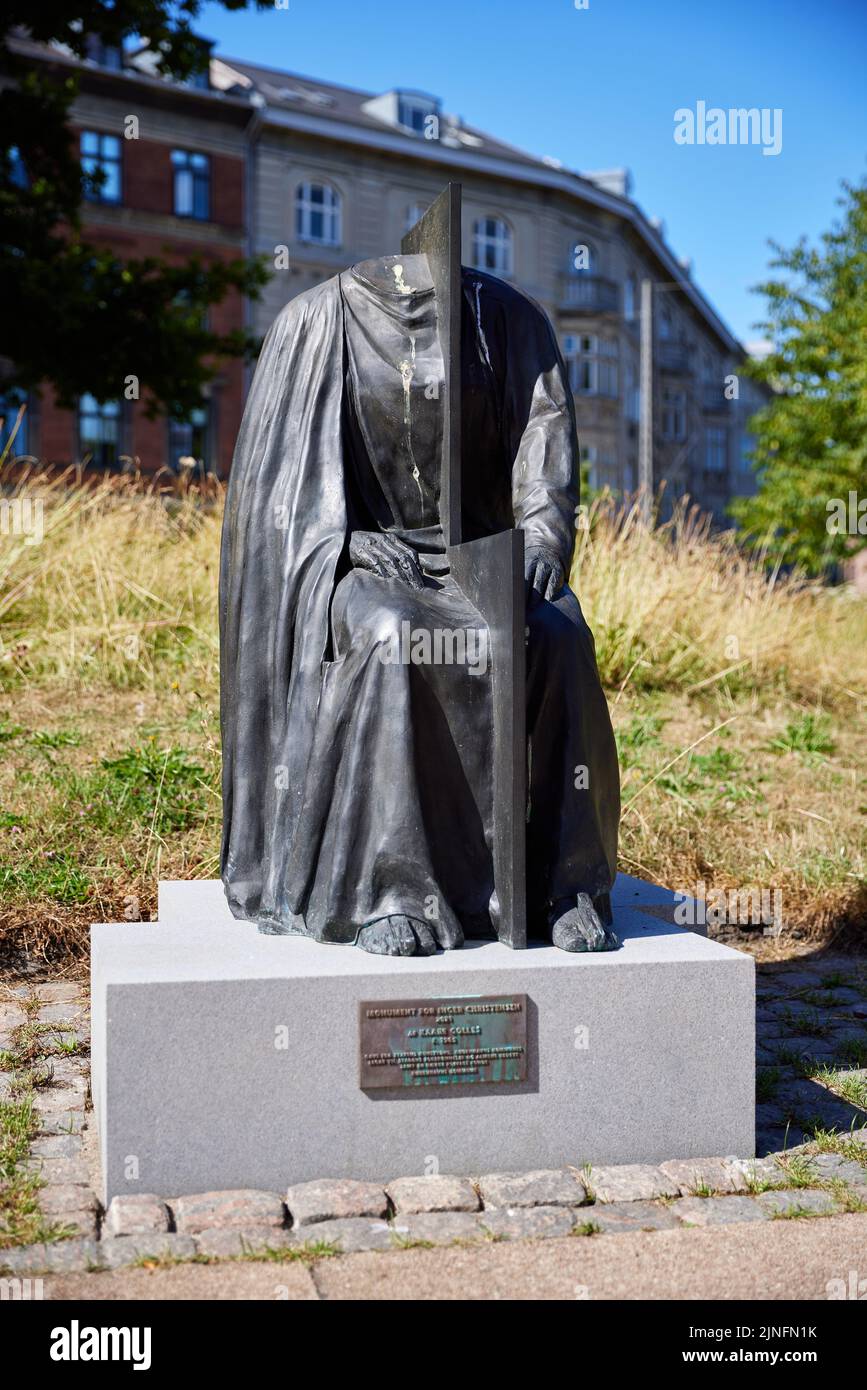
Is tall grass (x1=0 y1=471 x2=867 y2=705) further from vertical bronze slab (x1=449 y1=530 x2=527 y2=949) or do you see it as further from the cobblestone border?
the cobblestone border

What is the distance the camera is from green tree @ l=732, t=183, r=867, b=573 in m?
20.4

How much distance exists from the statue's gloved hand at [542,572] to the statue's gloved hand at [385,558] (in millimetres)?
283

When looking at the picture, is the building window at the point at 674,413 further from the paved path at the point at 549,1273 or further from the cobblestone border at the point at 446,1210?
the paved path at the point at 549,1273

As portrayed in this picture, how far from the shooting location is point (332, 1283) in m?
2.73

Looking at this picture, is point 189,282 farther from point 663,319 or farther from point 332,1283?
point 663,319

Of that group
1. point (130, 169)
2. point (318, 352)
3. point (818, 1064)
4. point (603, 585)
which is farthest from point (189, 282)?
point (130, 169)

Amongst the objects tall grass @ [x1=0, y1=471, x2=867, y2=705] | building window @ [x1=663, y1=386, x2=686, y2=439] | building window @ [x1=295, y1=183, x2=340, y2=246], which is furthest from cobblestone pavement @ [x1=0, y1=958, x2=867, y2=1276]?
building window @ [x1=663, y1=386, x2=686, y2=439]

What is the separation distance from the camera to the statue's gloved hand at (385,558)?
12.4 feet

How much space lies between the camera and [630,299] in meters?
39.7

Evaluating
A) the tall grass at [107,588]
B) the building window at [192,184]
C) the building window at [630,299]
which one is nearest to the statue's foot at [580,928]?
the tall grass at [107,588]

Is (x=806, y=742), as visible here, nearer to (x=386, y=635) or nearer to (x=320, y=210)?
(x=386, y=635)

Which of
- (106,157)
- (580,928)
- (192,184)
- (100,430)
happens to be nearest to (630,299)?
(192,184)

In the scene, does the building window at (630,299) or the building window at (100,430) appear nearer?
the building window at (100,430)

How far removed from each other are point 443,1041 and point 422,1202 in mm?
342
